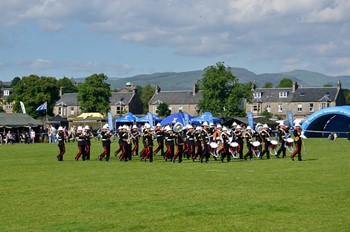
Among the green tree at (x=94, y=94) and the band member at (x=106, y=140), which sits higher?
the green tree at (x=94, y=94)

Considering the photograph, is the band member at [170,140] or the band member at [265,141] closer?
the band member at [170,140]

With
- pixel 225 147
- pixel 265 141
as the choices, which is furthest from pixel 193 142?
pixel 265 141

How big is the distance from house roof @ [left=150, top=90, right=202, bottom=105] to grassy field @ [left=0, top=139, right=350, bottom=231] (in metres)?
114

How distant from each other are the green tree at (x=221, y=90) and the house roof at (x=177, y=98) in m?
31.8

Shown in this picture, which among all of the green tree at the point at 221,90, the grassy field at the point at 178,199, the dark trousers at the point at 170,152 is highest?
the green tree at the point at 221,90

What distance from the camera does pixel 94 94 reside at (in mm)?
122812

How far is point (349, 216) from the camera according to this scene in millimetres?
14359

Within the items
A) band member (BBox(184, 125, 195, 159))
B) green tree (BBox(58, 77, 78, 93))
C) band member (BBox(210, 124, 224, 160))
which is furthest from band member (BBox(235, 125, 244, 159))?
green tree (BBox(58, 77, 78, 93))

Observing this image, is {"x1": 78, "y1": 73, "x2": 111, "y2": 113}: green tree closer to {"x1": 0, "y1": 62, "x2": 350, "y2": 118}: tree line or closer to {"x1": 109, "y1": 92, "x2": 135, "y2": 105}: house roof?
{"x1": 0, "y1": 62, "x2": 350, "y2": 118}: tree line

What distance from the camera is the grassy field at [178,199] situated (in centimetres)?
1375

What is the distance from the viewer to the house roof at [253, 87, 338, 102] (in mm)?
130000

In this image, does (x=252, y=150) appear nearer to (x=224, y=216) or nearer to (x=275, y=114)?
(x=224, y=216)

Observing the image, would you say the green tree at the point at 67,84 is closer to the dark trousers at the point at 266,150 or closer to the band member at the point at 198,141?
the dark trousers at the point at 266,150

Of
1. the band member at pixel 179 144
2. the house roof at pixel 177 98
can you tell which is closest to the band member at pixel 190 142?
the band member at pixel 179 144
